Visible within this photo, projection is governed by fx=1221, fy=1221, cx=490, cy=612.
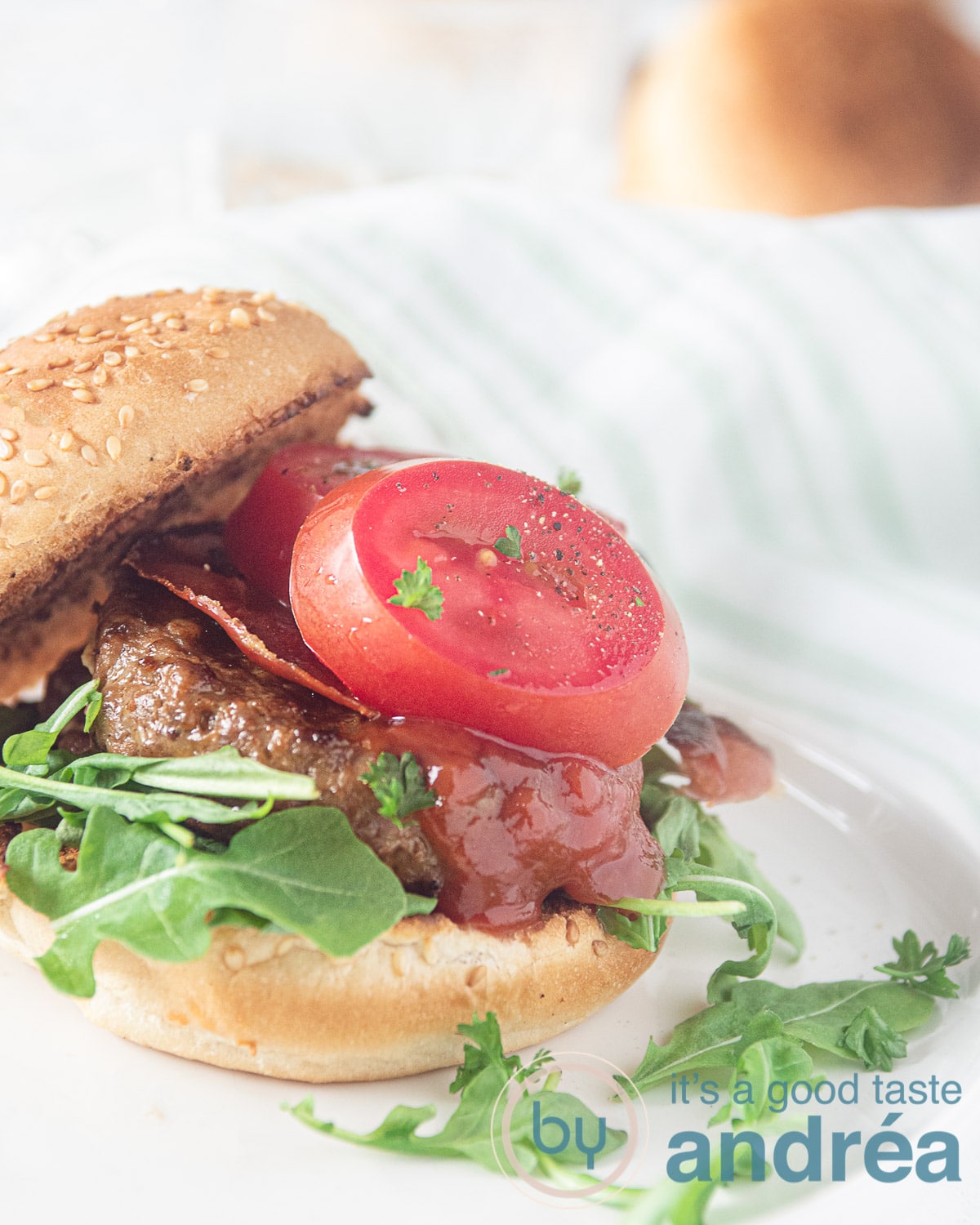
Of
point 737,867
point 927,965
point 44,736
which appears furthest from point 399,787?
point 927,965

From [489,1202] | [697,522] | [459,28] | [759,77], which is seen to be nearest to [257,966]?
[489,1202]

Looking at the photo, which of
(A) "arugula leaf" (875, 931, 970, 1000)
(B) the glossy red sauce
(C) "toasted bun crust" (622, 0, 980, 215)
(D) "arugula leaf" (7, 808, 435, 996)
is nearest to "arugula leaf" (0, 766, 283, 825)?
(D) "arugula leaf" (7, 808, 435, 996)

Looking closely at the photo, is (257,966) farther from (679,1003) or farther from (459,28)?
(459,28)

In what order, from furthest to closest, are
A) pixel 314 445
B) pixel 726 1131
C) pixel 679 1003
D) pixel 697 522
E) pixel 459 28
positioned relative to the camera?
pixel 459 28 → pixel 697 522 → pixel 314 445 → pixel 679 1003 → pixel 726 1131

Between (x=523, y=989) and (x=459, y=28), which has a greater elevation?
(x=459, y=28)

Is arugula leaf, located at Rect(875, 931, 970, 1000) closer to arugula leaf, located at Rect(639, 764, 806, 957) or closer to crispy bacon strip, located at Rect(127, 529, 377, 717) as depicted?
arugula leaf, located at Rect(639, 764, 806, 957)

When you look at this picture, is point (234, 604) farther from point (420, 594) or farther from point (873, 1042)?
point (873, 1042)
